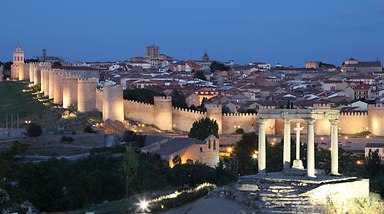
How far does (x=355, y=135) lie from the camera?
43375 millimetres

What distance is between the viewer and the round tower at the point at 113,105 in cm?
4597

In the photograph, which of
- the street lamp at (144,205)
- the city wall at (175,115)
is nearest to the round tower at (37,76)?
the city wall at (175,115)

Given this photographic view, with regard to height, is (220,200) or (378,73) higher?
(378,73)

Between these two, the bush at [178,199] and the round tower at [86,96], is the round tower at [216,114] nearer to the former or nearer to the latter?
the round tower at [86,96]

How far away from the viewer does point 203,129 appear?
41094 millimetres

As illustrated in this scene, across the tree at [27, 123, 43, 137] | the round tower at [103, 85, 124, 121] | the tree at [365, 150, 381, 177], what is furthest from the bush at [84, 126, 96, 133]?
the tree at [365, 150, 381, 177]

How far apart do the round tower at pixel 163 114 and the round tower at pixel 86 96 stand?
4.62 m

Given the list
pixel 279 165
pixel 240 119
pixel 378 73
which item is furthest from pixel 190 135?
pixel 378 73

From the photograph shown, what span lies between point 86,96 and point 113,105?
338cm

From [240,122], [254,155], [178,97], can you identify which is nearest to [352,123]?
[240,122]

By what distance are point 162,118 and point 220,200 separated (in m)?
25.6

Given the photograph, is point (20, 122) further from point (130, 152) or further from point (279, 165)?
point (279, 165)

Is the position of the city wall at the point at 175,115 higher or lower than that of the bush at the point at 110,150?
higher

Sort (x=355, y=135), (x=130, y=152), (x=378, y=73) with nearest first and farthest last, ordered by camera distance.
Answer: (x=130, y=152), (x=355, y=135), (x=378, y=73)
